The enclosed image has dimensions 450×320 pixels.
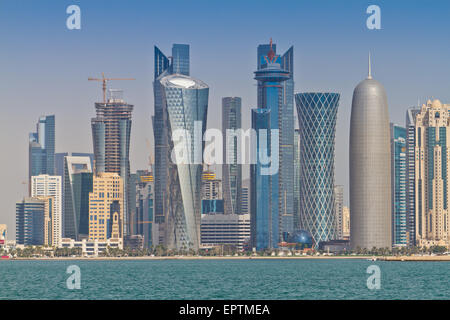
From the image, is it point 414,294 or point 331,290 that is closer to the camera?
point 414,294

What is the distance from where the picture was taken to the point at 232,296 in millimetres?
108562
